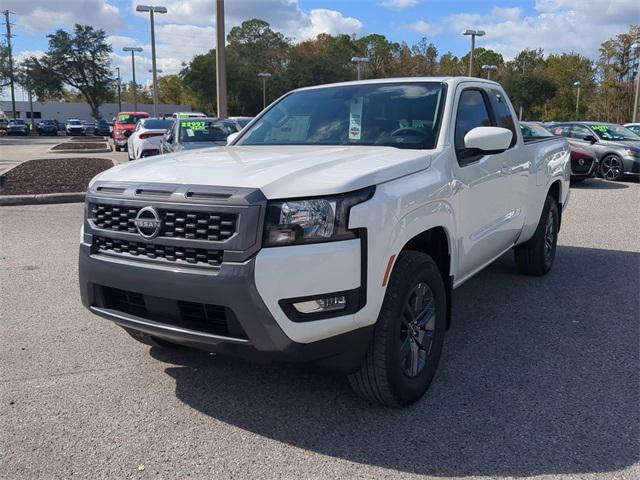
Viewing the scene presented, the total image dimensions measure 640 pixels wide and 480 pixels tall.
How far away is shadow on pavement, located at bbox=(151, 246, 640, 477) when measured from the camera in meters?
2.94

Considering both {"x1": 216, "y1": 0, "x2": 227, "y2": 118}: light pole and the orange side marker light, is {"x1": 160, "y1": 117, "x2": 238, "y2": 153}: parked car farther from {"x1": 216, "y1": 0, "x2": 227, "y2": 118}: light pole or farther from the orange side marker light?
the orange side marker light

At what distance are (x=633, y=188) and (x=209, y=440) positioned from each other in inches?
567

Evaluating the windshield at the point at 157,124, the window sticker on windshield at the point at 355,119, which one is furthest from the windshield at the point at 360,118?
the windshield at the point at 157,124

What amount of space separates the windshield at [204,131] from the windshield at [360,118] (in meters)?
7.74

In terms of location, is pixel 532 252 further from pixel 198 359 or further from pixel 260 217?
pixel 260 217

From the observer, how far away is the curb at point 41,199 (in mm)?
10961

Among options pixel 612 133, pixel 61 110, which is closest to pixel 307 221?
pixel 612 133

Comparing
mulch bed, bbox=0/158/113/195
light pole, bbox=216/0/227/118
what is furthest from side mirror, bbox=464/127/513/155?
light pole, bbox=216/0/227/118

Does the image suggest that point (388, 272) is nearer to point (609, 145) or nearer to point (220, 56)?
point (220, 56)

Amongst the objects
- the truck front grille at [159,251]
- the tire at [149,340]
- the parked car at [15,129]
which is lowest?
the tire at [149,340]

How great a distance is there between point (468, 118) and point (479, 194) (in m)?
0.60

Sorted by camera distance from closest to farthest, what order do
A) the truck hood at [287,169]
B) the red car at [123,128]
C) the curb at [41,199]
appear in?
1. the truck hood at [287,169]
2. the curb at [41,199]
3. the red car at [123,128]

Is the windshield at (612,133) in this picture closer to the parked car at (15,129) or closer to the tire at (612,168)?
the tire at (612,168)

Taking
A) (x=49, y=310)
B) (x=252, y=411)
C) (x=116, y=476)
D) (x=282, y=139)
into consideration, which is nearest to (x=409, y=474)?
(x=252, y=411)
